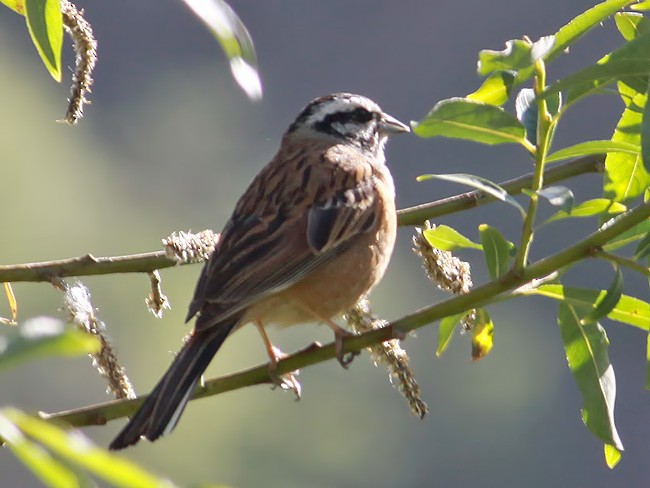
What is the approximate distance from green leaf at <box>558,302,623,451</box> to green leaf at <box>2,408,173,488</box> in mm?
1634

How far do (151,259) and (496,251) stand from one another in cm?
79

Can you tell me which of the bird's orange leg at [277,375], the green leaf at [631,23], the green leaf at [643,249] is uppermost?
the green leaf at [631,23]

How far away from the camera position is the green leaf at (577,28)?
2145 millimetres

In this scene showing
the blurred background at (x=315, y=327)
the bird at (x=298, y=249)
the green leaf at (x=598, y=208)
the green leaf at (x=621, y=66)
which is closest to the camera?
the green leaf at (x=621, y=66)

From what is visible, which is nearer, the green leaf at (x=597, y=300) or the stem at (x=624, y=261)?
the stem at (x=624, y=261)

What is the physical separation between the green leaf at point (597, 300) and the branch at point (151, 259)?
1.03ft

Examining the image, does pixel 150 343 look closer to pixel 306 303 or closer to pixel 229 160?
pixel 229 160

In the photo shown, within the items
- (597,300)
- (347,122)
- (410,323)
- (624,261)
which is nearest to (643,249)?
(624,261)

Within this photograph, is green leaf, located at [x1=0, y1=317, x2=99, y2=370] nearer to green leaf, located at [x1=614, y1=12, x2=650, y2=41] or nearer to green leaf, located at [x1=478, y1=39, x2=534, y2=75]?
green leaf, located at [x1=478, y1=39, x2=534, y2=75]

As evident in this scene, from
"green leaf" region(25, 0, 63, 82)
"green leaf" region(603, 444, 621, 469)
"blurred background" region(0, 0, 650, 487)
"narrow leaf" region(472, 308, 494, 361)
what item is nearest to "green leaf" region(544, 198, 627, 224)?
"narrow leaf" region(472, 308, 494, 361)

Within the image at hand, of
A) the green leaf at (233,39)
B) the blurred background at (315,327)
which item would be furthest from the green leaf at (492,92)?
the blurred background at (315,327)

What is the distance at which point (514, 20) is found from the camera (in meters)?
35.6

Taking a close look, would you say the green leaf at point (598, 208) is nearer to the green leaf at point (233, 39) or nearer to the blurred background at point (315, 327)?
the green leaf at point (233, 39)

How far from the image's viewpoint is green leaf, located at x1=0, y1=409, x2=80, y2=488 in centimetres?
101
